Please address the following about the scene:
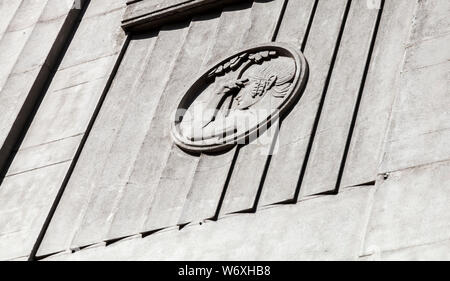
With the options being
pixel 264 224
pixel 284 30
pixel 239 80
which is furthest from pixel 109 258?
pixel 284 30

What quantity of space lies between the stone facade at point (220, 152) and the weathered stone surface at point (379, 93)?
0.02m

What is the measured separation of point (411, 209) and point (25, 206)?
196 inches

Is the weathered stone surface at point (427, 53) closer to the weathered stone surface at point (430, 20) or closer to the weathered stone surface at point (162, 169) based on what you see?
the weathered stone surface at point (430, 20)

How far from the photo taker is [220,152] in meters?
13.3

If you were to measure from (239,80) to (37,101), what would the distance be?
118 inches

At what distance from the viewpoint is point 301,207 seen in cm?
1204

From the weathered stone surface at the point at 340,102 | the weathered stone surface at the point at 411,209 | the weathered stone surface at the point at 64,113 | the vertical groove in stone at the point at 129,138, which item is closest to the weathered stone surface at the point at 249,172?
the weathered stone surface at the point at 340,102

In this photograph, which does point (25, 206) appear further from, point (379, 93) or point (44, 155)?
point (379, 93)

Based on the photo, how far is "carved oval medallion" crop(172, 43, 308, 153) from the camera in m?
13.3

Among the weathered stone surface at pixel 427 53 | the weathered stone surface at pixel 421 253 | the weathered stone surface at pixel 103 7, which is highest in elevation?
the weathered stone surface at pixel 103 7

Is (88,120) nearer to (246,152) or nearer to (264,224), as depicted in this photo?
(246,152)

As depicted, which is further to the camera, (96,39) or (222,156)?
(96,39)

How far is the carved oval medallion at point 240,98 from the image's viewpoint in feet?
43.8

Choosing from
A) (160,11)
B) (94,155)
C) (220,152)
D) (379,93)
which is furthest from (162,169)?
(160,11)
